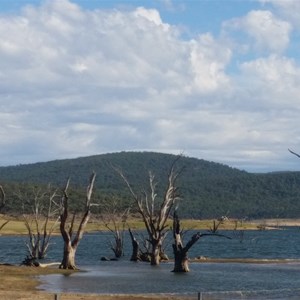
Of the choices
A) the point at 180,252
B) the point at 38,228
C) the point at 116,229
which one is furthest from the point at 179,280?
the point at 116,229

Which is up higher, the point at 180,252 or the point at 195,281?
the point at 180,252

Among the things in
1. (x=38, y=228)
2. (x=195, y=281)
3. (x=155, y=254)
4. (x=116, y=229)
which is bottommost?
(x=195, y=281)

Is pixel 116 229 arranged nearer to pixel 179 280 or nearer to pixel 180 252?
pixel 180 252

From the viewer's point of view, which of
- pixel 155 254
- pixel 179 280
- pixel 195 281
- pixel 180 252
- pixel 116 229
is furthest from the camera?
pixel 116 229

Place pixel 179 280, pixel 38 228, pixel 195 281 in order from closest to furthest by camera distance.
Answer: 1. pixel 195 281
2. pixel 179 280
3. pixel 38 228

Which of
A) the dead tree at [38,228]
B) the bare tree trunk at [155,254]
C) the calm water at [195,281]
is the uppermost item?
the dead tree at [38,228]

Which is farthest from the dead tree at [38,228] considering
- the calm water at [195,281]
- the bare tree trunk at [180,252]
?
the bare tree trunk at [180,252]

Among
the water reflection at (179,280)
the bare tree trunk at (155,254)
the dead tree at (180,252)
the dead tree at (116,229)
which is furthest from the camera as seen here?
the dead tree at (116,229)

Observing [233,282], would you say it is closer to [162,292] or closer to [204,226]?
[162,292]

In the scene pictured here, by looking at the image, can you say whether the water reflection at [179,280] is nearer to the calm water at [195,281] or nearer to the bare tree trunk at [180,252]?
the calm water at [195,281]

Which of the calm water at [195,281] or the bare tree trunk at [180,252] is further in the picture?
the bare tree trunk at [180,252]

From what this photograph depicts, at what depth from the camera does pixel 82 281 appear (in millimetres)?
43219

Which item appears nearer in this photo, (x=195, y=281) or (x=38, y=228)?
(x=195, y=281)

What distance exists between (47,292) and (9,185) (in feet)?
440
